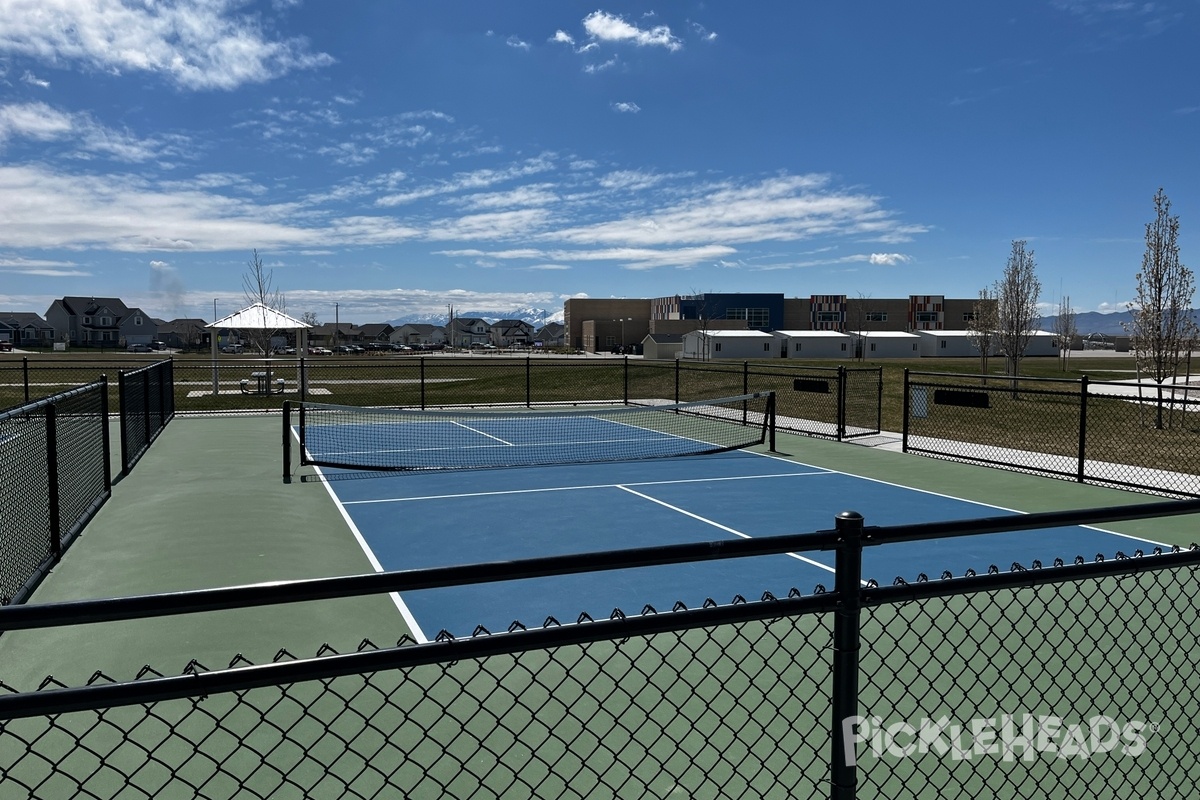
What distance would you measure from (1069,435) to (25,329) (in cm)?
14895

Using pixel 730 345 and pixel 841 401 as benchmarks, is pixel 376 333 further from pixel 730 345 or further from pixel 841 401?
pixel 841 401

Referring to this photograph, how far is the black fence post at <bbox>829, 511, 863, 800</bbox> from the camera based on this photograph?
2775 mm

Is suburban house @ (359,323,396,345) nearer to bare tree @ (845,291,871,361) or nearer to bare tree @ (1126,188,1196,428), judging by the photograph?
bare tree @ (845,291,871,361)

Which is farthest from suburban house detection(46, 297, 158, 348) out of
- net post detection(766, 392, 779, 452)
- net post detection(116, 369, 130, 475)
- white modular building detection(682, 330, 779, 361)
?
net post detection(766, 392, 779, 452)

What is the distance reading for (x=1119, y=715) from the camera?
224 inches

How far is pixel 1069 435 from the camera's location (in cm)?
2261

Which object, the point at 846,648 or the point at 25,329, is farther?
the point at 25,329

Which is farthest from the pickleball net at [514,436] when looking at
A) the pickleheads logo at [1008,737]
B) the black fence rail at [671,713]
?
the pickleheads logo at [1008,737]

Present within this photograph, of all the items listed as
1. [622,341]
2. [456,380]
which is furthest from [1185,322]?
[622,341]

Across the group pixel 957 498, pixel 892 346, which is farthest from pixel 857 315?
pixel 957 498

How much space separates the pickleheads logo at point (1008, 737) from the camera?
519cm

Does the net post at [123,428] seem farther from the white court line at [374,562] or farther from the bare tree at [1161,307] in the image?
the bare tree at [1161,307]

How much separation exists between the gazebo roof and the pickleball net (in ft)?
16.2

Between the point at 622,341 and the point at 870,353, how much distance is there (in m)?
43.5
